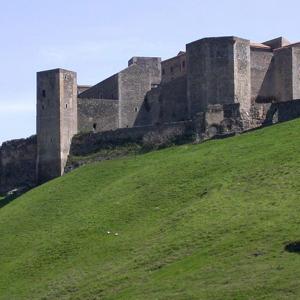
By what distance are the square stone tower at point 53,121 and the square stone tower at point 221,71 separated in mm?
7770

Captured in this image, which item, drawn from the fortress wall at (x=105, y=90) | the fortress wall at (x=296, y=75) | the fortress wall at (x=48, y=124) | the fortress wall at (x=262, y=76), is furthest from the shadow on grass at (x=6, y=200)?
the fortress wall at (x=296, y=75)

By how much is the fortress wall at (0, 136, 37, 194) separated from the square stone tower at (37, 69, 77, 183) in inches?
33.7

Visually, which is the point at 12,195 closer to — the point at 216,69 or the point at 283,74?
the point at 216,69

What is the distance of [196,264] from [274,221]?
3656 mm

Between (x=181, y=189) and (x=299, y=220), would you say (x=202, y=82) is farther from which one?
(x=299, y=220)

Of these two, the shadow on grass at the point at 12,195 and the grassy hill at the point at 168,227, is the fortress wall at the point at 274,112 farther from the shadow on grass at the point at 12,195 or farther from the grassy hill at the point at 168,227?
the shadow on grass at the point at 12,195

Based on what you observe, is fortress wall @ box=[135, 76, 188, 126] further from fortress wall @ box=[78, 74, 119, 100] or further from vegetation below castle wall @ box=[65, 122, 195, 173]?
vegetation below castle wall @ box=[65, 122, 195, 173]

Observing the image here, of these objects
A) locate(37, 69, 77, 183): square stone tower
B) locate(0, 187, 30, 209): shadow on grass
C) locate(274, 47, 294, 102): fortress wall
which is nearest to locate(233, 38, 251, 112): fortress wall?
locate(274, 47, 294, 102): fortress wall

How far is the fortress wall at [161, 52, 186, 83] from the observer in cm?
6938

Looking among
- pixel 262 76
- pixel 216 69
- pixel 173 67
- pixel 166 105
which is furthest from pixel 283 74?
pixel 173 67

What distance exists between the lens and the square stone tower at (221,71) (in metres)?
61.4

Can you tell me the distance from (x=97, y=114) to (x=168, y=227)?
23.6m

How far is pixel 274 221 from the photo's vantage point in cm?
4069

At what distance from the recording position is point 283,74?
6322 cm
